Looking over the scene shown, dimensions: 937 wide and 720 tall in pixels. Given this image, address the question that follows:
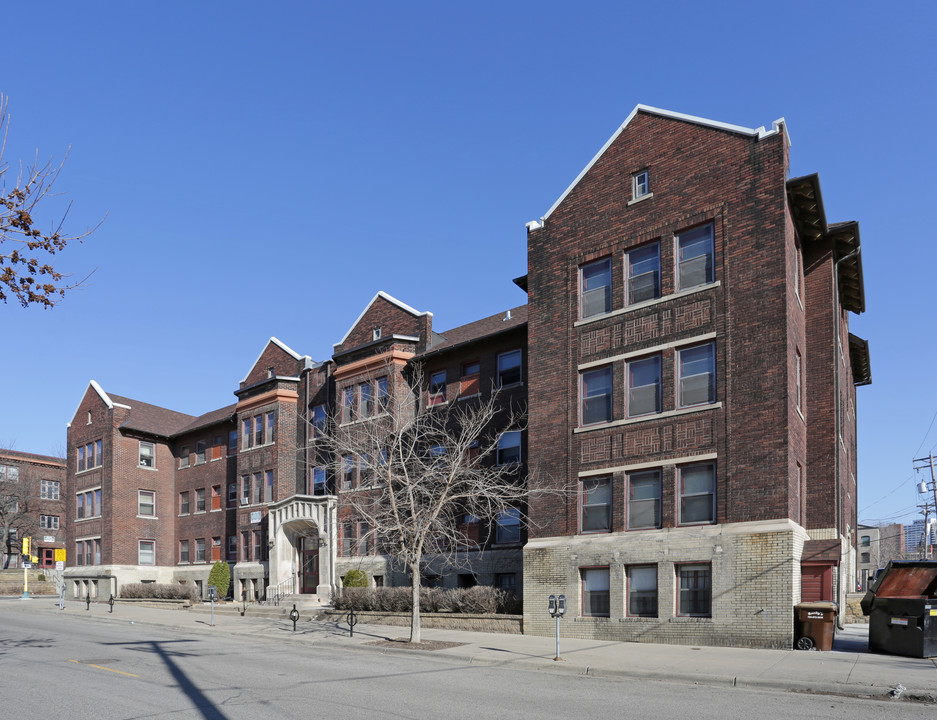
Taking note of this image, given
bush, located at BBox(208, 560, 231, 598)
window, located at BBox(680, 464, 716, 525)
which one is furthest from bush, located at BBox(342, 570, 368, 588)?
window, located at BBox(680, 464, 716, 525)

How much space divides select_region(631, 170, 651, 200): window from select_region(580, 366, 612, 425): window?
5182 mm

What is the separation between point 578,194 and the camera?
91.0 feet

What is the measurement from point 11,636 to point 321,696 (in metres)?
16.4

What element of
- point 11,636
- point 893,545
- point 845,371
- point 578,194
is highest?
point 578,194

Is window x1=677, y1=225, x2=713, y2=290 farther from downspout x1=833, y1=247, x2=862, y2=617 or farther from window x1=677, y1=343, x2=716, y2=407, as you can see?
downspout x1=833, y1=247, x2=862, y2=617

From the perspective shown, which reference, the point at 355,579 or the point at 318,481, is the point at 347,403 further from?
the point at 355,579

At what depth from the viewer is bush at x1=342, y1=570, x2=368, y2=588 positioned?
3300 cm

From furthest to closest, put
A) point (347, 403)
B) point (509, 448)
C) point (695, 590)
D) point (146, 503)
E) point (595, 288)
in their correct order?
point (146, 503) < point (347, 403) < point (509, 448) < point (595, 288) < point (695, 590)

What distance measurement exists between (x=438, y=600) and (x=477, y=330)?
12.1 meters

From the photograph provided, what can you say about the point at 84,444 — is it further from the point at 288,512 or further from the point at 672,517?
the point at 672,517

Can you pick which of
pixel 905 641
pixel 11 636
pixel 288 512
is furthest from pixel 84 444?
pixel 905 641

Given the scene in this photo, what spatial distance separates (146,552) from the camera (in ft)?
163

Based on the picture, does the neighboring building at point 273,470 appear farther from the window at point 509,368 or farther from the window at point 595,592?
the window at point 595,592

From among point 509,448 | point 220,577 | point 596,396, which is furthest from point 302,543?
point 596,396
